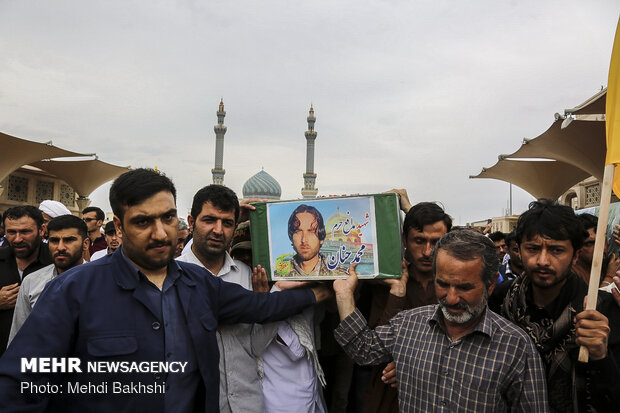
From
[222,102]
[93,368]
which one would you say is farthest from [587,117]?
[222,102]

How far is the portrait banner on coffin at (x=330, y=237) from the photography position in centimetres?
242

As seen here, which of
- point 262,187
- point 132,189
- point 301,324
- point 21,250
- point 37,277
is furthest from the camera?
point 262,187

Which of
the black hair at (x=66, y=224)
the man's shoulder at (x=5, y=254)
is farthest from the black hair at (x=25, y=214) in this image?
the black hair at (x=66, y=224)

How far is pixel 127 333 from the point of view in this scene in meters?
1.69

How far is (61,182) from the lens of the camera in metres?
32.7

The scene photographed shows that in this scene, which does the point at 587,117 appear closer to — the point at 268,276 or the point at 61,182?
the point at 268,276

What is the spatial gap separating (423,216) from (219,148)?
173ft

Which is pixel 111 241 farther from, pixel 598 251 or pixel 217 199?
pixel 598 251

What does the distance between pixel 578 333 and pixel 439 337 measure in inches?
21.8

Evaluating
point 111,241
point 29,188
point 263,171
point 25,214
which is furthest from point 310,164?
point 25,214

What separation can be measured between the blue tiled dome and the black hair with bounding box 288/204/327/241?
42224 millimetres

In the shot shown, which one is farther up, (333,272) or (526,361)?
(333,272)

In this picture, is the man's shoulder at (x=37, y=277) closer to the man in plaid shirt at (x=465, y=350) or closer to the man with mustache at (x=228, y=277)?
the man with mustache at (x=228, y=277)

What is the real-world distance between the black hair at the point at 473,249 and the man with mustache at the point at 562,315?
0.35 metres
